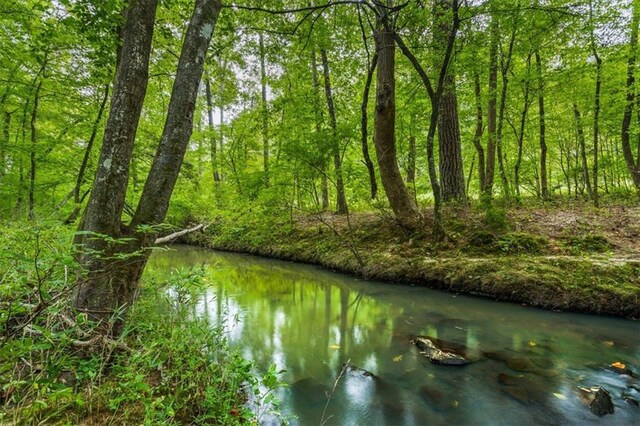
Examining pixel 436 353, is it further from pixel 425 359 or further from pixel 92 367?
pixel 92 367

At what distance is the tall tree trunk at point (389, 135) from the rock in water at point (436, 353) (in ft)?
13.6

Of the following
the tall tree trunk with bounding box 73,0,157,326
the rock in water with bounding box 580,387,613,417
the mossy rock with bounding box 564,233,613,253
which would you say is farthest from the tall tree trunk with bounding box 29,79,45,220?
the mossy rock with bounding box 564,233,613,253

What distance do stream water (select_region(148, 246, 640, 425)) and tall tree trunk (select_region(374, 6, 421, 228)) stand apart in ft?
7.34

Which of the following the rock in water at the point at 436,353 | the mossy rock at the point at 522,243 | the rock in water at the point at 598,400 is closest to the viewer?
the rock in water at the point at 598,400

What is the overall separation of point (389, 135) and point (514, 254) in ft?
12.3

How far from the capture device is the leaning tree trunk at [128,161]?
8.66 ft

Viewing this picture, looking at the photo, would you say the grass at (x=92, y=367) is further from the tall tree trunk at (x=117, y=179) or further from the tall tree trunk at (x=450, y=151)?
the tall tree trunk at (x=450, y=151)

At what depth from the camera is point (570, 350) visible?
3.98 metres

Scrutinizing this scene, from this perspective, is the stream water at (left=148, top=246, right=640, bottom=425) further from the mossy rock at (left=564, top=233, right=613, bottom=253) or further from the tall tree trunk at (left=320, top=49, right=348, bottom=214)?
the tall tree trunk at (left=320, top=49, right=348, bottom=214)

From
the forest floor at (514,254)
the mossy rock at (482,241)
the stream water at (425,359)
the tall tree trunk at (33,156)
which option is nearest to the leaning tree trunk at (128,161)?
the stream water at (425,359)

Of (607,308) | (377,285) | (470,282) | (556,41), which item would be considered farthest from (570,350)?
(556,41)

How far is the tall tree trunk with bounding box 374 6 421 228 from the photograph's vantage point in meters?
7.67

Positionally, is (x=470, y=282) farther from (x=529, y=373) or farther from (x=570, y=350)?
(x=529, y=373)

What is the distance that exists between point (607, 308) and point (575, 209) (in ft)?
15.7
